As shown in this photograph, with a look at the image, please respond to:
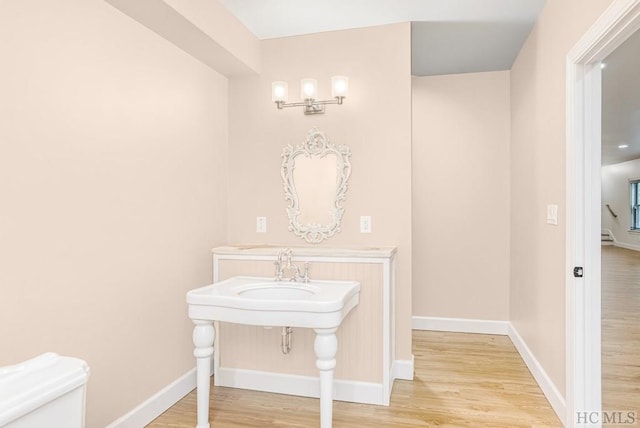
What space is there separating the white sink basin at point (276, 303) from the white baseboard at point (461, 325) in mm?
1860

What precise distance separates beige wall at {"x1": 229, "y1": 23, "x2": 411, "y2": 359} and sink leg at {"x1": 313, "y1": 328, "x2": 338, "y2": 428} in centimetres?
101

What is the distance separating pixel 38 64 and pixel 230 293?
1380 mm

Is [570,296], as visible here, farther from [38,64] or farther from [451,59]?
[38,64]

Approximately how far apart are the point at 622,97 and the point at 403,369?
409 centimetres

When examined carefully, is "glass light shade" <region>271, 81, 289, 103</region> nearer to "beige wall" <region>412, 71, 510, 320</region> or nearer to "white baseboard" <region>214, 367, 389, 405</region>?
"beige wall" <region>412, 71, 510, 320</region>

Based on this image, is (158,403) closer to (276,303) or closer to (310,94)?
(276,303)

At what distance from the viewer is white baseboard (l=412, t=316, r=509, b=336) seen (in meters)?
3.99

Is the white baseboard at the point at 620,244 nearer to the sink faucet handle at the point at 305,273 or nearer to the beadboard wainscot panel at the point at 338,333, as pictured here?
the beadboard wainscot panel at the point at 338,333

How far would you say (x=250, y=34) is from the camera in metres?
3.04

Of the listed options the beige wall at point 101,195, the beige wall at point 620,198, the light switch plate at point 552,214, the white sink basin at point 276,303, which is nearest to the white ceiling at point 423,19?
the beige wall at point 101,195

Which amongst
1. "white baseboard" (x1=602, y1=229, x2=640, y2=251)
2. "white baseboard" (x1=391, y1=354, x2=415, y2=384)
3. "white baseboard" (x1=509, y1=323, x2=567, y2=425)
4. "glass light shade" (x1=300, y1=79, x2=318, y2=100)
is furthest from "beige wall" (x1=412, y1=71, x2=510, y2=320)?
"white baseboard" (x1=602, y1=229, x2=640, y2=251)

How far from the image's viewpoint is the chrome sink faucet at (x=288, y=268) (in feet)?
8.70

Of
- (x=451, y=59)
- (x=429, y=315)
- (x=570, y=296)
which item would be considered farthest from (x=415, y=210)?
(x=570, y=296)

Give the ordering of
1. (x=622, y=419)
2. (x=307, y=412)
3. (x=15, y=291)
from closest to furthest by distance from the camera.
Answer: (x=15, y=291) < (x=622, y=419) < (x=307, y=412)
